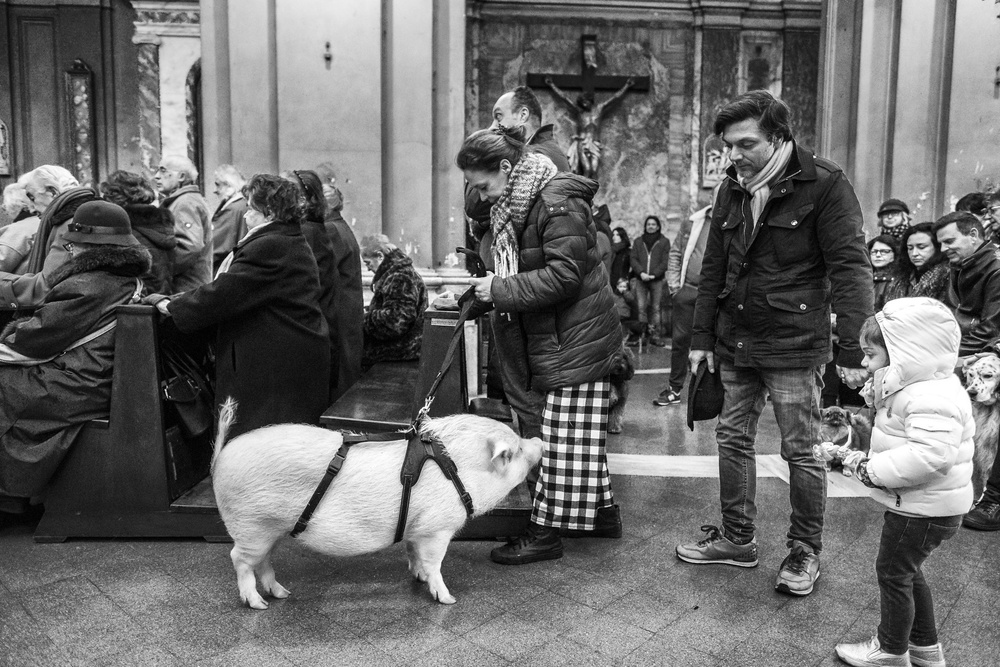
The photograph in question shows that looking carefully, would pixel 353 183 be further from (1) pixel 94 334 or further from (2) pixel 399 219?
(1) pixel 94 334

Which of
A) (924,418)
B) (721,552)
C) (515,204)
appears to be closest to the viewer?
(924,418)

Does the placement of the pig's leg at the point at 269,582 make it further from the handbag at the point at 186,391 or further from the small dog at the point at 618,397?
the small dog at the point at 618,397

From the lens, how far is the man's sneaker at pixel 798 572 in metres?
3.41

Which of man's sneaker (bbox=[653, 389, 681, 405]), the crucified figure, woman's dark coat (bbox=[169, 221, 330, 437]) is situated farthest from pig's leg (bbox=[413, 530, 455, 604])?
the crucified figure

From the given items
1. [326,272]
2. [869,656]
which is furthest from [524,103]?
[869,656]

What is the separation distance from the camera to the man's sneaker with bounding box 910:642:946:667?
2.80 meters

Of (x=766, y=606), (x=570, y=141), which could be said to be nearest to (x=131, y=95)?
(x=570, y=141)

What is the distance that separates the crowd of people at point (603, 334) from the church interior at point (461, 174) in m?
0.39

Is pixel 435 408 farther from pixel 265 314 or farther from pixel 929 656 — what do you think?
pixel 929 656

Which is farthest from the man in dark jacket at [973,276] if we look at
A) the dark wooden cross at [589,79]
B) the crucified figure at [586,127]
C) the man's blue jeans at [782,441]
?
the dark wooden cross at [589,79]

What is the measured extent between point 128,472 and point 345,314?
161cm

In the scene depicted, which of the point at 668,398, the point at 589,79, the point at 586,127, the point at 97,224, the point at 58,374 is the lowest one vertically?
the point at 668,398

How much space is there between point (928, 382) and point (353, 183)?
19.8 feet

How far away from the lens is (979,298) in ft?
14.5
